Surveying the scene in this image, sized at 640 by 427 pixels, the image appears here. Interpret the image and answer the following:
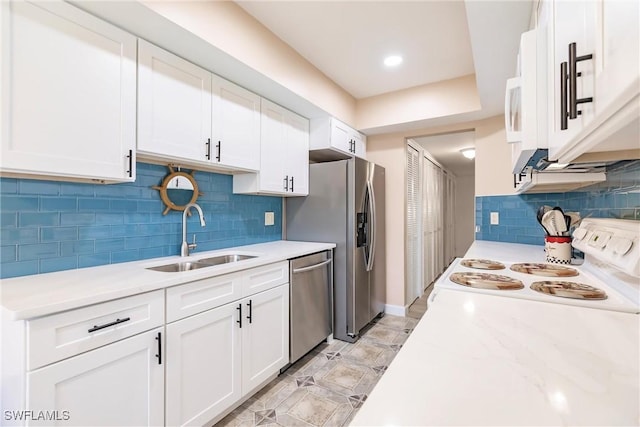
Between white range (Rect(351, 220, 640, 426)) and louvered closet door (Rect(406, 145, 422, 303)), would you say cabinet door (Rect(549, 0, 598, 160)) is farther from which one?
louvered closet door (Rect(406, 145, 422, 303))

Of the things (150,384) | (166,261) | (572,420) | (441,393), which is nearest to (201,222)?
(166,261)

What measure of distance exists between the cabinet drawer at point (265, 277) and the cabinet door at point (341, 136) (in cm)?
133

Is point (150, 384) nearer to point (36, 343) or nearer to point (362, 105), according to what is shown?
point (36, 343)

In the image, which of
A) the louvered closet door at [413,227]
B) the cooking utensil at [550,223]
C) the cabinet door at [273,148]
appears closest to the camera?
the cooking utensil at [550,223]

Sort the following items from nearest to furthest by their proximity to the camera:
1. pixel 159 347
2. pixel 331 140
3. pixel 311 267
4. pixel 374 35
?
pixel 159 347 → pixel 374 35 → pixel 311 267 → pixel 331 140

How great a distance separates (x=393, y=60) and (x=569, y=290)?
2082 millimetres

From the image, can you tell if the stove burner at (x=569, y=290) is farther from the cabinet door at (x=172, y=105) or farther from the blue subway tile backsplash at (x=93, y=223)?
the blue subway tile backsplash at (x=93, y=223)

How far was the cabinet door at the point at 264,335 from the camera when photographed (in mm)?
1735

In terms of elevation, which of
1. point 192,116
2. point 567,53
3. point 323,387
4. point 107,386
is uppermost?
point 192,116

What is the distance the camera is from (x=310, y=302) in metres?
2.34

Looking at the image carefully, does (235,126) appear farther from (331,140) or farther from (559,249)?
(559,249)

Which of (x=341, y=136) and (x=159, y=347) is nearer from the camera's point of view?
(x=159, y=347)

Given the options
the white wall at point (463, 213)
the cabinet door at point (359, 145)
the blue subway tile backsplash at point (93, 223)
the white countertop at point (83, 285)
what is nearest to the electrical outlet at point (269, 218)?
the blue subway tile backsplash at point (93, 223)

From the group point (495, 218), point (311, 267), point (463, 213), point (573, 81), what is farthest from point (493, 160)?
point (463, 213)
